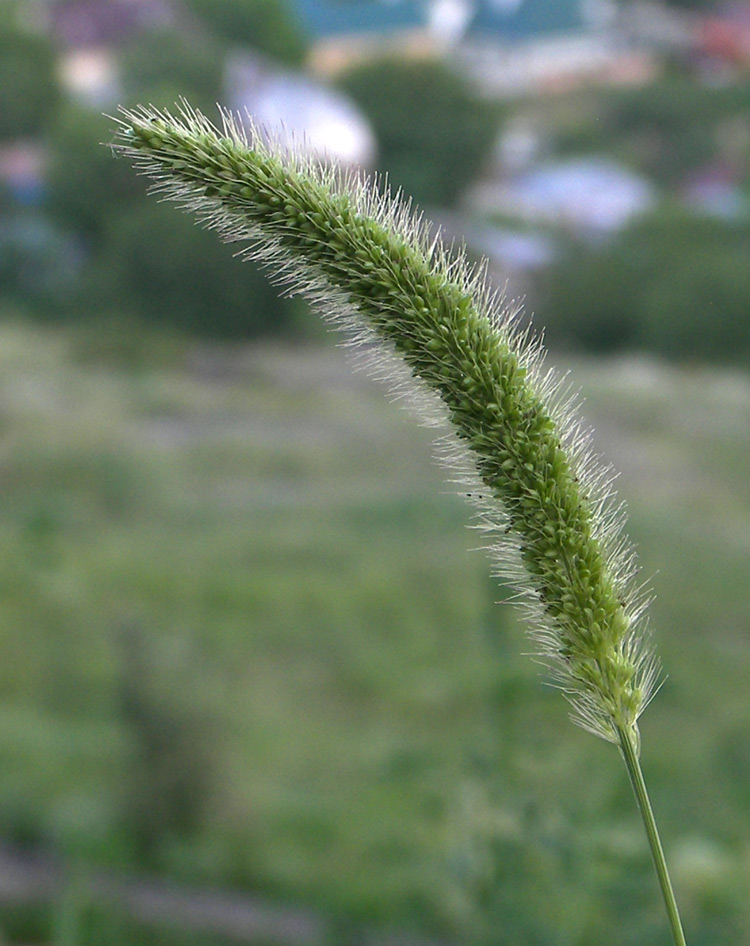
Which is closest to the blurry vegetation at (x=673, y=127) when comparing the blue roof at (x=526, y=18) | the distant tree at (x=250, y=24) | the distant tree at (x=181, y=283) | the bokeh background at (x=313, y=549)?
the bokeh background at (x=313, y=549)

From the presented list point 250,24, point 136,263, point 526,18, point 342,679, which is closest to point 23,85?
point 136,263

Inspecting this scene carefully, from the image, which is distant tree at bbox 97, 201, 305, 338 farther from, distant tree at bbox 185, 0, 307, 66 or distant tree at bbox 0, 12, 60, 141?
distant tree at bbox 185, 0, 307, 66

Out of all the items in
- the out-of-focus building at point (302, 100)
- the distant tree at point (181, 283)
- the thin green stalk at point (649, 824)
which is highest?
the out-of-focus building at point (302, 100)

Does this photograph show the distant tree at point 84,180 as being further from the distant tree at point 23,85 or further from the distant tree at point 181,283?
the distant tree at point 23,85

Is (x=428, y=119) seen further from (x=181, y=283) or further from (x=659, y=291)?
(x=181, y=283)

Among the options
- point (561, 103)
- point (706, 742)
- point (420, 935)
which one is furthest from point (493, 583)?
point (561, 103)
